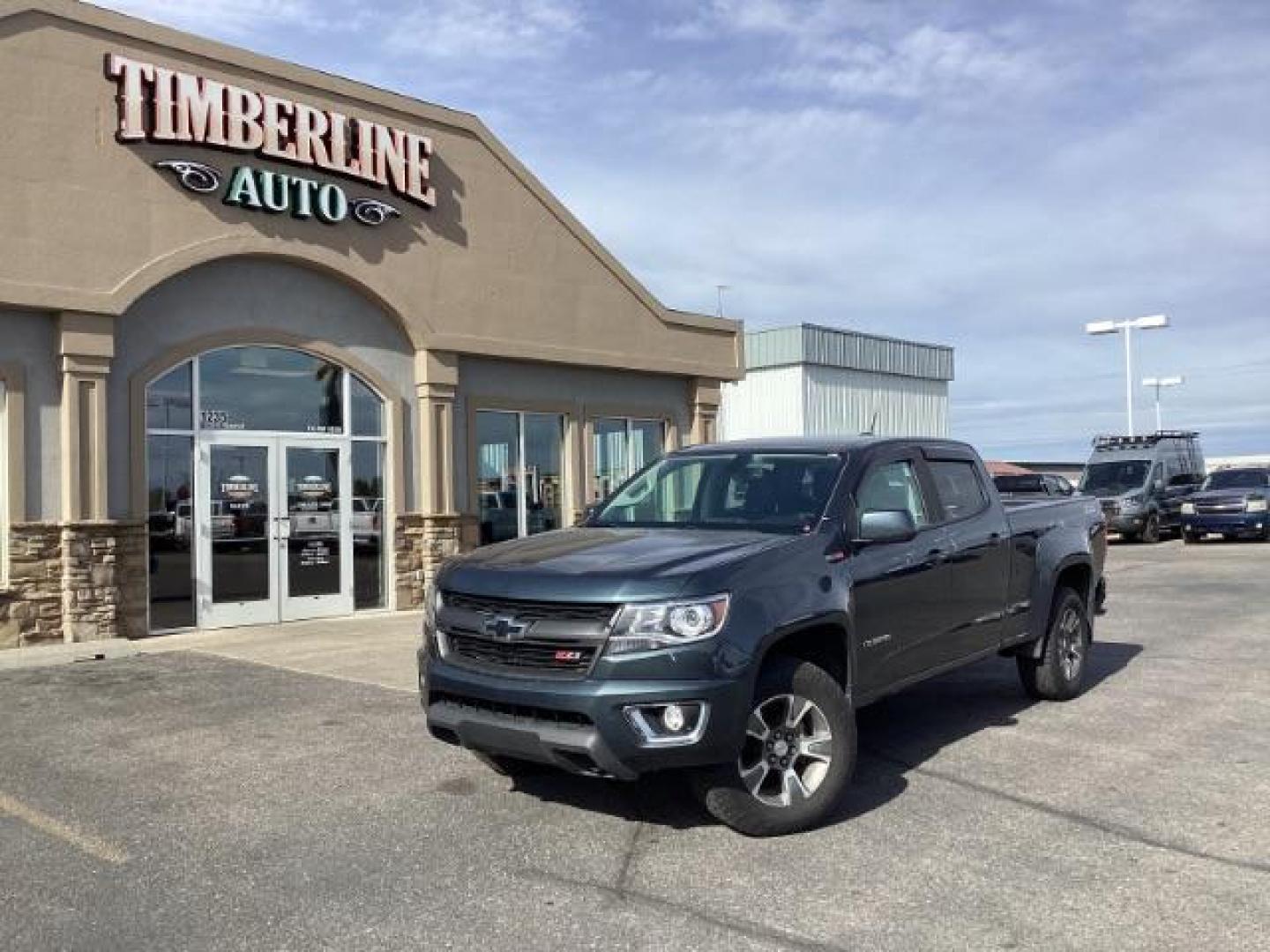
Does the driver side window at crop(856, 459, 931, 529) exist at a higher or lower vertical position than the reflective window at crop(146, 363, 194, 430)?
lower

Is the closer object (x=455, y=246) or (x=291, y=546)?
(x=291, y=546)

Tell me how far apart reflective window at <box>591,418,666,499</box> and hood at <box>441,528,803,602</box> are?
11.0m

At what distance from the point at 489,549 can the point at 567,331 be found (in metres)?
10.8

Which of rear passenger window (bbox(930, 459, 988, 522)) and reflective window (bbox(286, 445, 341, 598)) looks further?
reflective window (bbox(286, 445, 341, 598))

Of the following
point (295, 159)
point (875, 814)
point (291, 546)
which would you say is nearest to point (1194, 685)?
point (875, 814)

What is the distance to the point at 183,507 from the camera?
12414 millimetres

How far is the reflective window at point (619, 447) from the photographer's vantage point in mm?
17000

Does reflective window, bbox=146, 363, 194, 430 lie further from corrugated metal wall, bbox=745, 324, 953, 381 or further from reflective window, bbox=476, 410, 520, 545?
corrugated metal wall, bbox=745, 324, 953, 381

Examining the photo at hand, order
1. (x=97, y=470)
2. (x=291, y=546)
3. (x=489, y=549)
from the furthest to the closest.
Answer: (x=291, y=546) < (x=97, y=470) < (x=489, y=549)

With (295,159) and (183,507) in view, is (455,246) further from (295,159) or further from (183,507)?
(183,507)

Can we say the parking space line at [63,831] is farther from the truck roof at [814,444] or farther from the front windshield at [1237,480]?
the front windshield at [1237,480]

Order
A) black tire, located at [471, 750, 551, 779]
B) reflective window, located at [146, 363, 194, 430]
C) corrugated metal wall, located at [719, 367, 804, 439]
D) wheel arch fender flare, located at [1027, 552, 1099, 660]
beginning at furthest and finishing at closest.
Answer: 1. corrugated metal wall, located at [719, 367, 804, 439]
2. reflective window, located at [146, 363, 194, 430]
3. wheel arch fender flare, located at [1027, 552, 1099, 660]
4. black tire, located at [471, 750, 551, 779]

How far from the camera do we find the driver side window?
6.07 m

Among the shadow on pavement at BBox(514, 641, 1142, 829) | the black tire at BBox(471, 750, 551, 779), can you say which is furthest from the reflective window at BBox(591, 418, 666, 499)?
the black tire at BBox(471, 750, 551, 779)
